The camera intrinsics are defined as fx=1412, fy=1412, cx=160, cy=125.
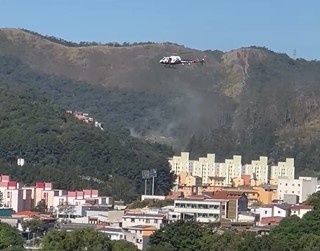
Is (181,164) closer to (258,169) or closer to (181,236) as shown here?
(258,169)

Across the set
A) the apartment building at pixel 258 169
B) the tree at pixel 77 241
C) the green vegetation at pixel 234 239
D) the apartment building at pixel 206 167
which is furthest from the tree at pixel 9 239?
the apartment building at pixel 258 169

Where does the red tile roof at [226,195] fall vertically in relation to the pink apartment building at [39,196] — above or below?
above

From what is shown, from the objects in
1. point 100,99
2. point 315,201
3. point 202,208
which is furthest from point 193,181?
point 100,99

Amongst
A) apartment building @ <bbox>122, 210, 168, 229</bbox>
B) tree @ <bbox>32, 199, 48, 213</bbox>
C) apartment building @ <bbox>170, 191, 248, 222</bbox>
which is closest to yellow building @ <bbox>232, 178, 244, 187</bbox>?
tree @ <bbox>32, 199, 48, 213</bbox>

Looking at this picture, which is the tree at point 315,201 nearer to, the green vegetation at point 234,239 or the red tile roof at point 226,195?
the red tile roof at point 226,195

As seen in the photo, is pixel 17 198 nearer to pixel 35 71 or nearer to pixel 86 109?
pixel 86 109

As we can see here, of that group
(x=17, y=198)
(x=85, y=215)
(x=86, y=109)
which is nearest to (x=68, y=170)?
(x=17, y=198)
